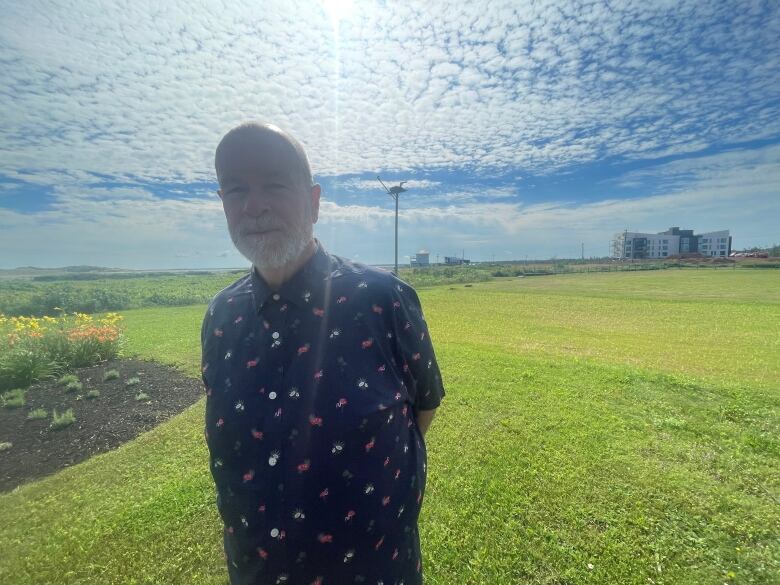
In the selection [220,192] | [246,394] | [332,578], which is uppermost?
[220,192]

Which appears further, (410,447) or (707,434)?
(707,434)

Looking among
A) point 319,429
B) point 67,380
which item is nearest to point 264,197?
point 319,429

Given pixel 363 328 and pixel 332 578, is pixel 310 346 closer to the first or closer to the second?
pixel 363 328

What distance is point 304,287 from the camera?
5.54 ft

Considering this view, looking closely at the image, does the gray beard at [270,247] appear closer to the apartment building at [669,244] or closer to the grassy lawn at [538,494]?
the grassy lawn at [538,494]

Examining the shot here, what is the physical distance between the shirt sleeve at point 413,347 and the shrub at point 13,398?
→ 267 inches

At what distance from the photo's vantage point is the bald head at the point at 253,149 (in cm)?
160

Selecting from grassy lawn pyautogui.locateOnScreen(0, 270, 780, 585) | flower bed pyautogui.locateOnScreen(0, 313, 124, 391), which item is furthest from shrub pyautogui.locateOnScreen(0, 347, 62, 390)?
grassy lawn pyautogui.locateOnScreen(0, 270, 780, 585)

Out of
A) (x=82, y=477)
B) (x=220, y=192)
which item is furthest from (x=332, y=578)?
(x=82, y=477)

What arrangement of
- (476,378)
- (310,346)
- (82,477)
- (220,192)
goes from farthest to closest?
(476,378) → (82,477) → (220,192) → (310,346)

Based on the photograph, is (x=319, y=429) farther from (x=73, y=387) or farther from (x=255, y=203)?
(x=73, y=387)

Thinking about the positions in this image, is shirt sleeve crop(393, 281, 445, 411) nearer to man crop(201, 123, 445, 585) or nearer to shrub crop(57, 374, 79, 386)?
man crop(201, 123, 445, 585)

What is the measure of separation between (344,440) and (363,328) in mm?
473

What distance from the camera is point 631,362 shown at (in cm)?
832
